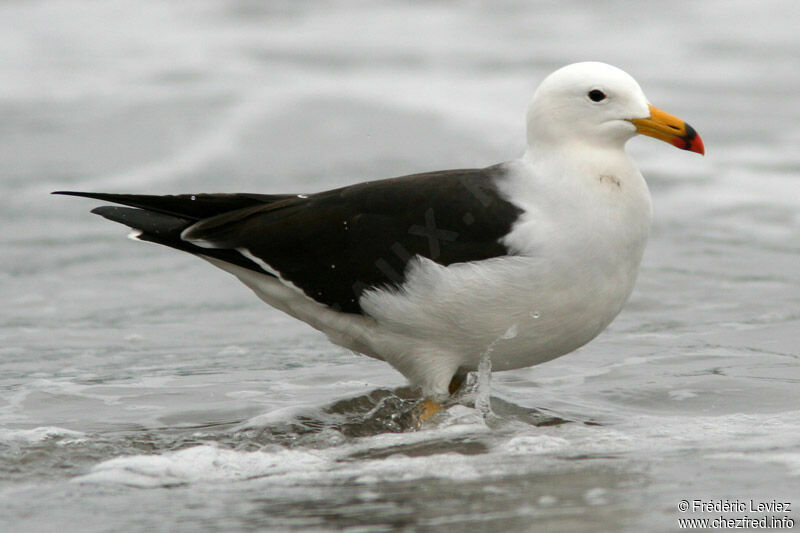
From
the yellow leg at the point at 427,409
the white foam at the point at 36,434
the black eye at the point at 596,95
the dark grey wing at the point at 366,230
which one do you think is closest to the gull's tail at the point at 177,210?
the dark grey wing at the point at 366,230

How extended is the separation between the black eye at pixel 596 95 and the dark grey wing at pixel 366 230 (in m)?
0.47

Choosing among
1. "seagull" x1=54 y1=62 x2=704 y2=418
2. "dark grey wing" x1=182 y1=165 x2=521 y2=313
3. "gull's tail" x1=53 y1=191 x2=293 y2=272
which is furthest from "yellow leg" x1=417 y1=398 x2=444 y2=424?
"gull's tail" x1=53 y1=191 x2=293 y2=272

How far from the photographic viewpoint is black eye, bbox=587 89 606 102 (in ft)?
16.4

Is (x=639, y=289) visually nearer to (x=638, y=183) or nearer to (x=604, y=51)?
(x=638, y=183)

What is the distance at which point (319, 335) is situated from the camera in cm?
693

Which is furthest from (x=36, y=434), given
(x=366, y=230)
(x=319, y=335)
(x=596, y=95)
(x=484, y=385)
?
(x=596, y=95)

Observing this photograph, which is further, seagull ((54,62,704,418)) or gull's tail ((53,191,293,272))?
gull's tail ((53,191,293,272))

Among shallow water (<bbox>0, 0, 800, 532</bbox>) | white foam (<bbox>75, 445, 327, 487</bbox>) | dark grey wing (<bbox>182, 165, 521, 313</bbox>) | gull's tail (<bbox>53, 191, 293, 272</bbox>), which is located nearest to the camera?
shallow water (<bbox>0, 0, 800, 532</bbox>)

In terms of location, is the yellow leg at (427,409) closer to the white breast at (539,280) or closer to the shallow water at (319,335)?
the shallow water at (319,335)

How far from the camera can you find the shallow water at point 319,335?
406 centimetres

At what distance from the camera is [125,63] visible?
44.5 ft

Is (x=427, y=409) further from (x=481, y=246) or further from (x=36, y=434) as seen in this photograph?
(x=36, y=434)

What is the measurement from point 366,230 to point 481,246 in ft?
1.76

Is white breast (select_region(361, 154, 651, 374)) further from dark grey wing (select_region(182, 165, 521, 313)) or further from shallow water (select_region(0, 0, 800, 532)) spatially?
shallow water (select_region(0, 0, 800, 532))
